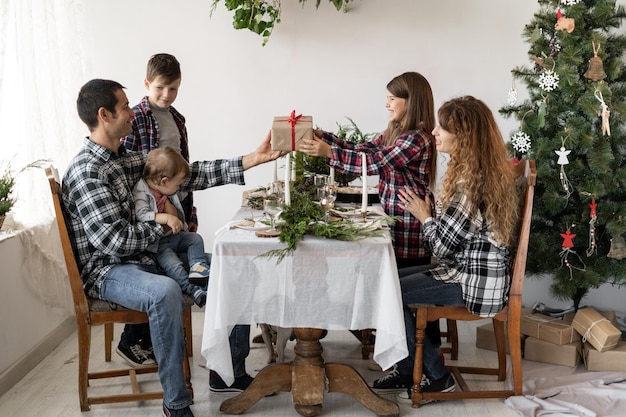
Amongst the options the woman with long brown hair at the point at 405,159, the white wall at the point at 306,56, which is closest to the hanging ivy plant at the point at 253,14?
the white wall at the point at 306,56

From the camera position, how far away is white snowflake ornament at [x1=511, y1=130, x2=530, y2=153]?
3605 mm

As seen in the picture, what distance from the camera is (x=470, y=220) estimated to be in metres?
2.84

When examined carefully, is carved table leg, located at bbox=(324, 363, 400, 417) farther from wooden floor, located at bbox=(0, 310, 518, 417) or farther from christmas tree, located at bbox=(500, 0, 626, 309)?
christmas tree, located at bbox=(500, 0, 626, 309)

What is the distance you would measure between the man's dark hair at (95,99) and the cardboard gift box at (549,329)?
6.91 ft

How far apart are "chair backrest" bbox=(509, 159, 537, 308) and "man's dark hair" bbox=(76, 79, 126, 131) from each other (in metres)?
1.60

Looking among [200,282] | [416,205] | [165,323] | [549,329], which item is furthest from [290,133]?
[549,329]

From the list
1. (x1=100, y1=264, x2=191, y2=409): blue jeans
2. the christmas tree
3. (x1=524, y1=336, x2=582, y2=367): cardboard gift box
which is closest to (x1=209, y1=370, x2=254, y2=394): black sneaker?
(x1=100, y1=264, x2=191, y2=409): blue jeans

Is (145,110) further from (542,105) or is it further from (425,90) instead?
(542,105)

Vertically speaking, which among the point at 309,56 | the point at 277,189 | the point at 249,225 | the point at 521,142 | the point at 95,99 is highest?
the point at 309,56

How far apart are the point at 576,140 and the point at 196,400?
2.02 m

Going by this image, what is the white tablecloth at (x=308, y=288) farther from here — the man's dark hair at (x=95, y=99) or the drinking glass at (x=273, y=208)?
the man's dark hair at (x=95, y=99)

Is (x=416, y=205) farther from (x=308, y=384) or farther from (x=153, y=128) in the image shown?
(x=153, y=128)

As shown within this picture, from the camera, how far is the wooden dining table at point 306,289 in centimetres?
263

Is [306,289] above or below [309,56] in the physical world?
below
